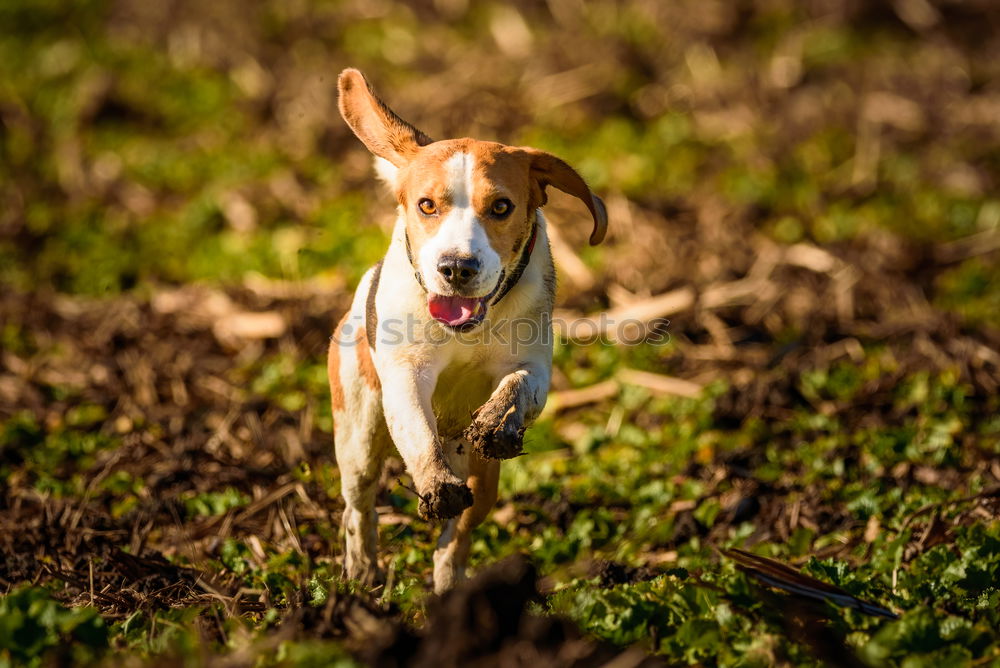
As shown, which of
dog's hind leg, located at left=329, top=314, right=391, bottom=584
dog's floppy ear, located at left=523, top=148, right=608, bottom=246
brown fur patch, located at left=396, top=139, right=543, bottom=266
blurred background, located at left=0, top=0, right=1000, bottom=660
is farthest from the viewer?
blurred background, located at left=0, top=0, right=1000, bottom=660

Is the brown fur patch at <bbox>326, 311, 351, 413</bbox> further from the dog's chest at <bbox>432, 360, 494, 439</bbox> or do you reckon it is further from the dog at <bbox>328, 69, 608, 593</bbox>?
the dog's chest at <bbox>432, 360, 494, 439</bbox>

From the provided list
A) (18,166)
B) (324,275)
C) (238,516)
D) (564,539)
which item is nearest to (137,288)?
(324,275)

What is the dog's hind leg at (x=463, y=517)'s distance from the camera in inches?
197

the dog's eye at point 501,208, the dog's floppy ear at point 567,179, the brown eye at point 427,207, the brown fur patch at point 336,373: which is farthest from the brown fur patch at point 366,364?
the dog's floppy ear at point 567,179

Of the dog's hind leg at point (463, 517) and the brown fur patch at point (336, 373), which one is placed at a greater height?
the brown fur patch at point (336, 373)

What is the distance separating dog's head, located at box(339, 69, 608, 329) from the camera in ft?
14.1

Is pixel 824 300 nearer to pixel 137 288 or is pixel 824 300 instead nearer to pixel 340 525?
pixel 340 525

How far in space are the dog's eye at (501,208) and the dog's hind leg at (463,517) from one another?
3.60ft

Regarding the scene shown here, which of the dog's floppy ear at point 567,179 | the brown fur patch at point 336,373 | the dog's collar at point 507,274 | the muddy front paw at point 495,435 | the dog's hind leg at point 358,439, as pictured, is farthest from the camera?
the brown fur patch at point 336,373

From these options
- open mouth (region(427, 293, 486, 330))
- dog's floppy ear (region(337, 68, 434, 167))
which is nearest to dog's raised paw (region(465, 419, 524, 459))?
open mouth (region(427, 293, 486, 330))

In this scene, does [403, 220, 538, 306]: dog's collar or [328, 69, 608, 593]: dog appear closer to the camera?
A: [328, 69, 608, 593]: dog

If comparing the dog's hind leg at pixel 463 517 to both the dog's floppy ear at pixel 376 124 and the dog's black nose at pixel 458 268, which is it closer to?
the dog's black nose at pixel 458 268

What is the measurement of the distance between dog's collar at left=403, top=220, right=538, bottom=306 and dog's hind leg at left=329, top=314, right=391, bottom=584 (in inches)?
20.5

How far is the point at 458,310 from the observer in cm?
444
